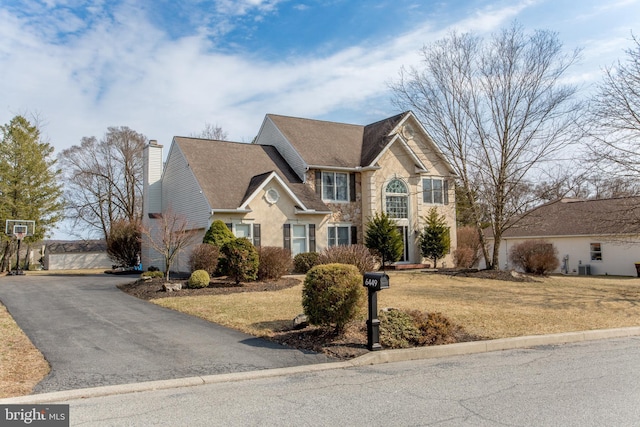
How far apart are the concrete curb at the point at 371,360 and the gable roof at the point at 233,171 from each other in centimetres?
1524

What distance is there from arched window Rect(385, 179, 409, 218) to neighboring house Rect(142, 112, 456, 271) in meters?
0.06

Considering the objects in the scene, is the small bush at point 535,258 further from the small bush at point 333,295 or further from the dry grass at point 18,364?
the dry grass at point 18,364

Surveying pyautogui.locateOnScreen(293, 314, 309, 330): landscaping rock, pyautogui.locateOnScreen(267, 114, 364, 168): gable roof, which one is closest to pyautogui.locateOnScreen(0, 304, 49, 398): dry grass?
pyautogui.locateOnScreen(293, 314, 309, 330): landscaping rock

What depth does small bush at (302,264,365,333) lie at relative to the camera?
922cm

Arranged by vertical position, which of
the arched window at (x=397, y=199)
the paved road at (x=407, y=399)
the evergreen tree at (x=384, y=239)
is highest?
the arched window at (x=397, y=199)

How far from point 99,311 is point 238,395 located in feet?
26.5

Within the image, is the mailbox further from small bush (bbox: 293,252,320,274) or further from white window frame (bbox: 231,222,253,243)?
white window frame (bbox: 231,222,253,243)

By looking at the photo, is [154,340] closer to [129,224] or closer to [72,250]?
[129,224]

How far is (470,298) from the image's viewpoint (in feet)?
53.4

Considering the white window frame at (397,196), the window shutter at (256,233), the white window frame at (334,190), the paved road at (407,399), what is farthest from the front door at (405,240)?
the paved road at (407,399)

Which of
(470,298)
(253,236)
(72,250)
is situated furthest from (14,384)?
(72,250)

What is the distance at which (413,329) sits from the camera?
9453 millimetres

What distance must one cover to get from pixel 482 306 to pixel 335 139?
17116 mm

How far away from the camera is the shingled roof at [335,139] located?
2756 centimetres
